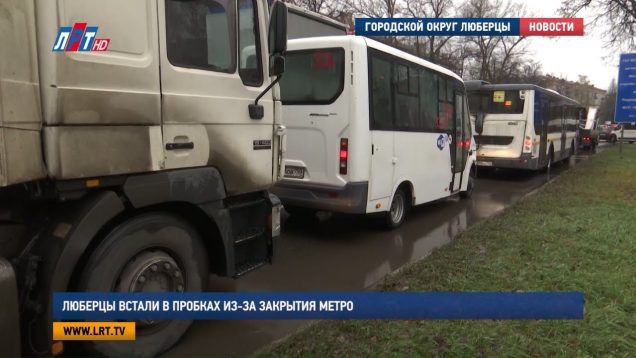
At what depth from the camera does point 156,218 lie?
3.23 meters

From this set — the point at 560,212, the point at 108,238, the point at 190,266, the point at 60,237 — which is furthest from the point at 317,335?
the point at 560,212

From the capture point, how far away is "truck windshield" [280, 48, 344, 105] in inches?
245

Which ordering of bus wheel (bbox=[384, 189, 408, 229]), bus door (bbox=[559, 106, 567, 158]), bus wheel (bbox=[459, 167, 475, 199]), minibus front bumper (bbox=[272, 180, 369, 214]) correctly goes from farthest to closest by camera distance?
bus door (bbox=[559, 106, 567, 158]) < bus wheel (bbox=[459, 167, 475, 199]) < bus wheel (bbox=[384, 189, 408, 229]) < minibus front bumper (bbox=[272, 180, 369, 214])

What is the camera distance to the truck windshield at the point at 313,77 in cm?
621

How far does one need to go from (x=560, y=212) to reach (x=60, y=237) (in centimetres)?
789

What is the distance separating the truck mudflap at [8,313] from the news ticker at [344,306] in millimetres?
540

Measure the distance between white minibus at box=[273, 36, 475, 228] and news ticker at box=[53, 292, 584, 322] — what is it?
104 inches

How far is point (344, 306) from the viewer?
11.3ft

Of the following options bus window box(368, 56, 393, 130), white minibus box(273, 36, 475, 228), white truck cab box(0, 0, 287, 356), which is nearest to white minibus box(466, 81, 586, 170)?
white minibus box(273, 36, 475, 228)

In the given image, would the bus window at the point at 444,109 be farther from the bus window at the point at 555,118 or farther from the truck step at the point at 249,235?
the bus window at the point at 555,118

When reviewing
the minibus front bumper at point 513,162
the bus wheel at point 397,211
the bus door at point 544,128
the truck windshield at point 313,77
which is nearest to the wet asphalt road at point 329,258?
the bus wheel at point 397,211

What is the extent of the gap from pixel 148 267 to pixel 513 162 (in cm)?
1245

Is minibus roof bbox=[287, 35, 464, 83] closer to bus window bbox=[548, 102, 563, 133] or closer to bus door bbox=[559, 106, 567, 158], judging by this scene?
bus window bbox=[548, 102, 563, 133]

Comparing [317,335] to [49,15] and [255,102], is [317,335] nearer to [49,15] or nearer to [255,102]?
[255,102]
